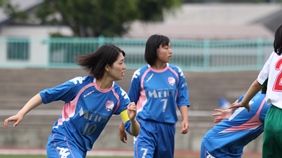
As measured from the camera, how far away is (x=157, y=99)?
9.56 m

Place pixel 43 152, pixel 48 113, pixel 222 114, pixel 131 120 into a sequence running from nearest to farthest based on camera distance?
pixel 131 120 → pixel 222 114 → pixel 43 152 → pixel 48 113

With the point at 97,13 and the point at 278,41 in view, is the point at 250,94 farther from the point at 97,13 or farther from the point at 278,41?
the point at 97,13

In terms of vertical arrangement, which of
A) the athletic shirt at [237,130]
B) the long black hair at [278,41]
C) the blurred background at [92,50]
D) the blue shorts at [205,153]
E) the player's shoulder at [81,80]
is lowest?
the blurred background at [92,50]

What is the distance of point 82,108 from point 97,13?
22.5 meters

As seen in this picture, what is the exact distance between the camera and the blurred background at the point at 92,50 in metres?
16.8

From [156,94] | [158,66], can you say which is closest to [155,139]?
[156,94]

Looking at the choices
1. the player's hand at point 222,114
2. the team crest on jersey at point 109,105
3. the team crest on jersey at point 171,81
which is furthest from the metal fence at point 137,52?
the team crest on jersey at point 109,105

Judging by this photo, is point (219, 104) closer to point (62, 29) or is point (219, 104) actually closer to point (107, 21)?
point (107, 21)

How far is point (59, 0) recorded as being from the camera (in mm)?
29594

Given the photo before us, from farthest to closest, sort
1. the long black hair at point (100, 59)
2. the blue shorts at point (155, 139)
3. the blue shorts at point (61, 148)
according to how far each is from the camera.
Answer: the blue shorts at point (155, 139), the long black hair at point (100, 59), the blue shorts at point (61, 148)

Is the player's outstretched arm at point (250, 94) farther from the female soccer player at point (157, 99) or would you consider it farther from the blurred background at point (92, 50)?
the blurred background at point (92, 50)

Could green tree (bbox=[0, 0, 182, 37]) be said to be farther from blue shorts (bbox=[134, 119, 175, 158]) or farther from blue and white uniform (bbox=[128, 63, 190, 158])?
blue shorts (bbox=[134, 119, 175, 158])

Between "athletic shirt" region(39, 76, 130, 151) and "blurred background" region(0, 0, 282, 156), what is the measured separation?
8.59 m

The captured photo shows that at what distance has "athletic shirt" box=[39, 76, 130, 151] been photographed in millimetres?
7746
